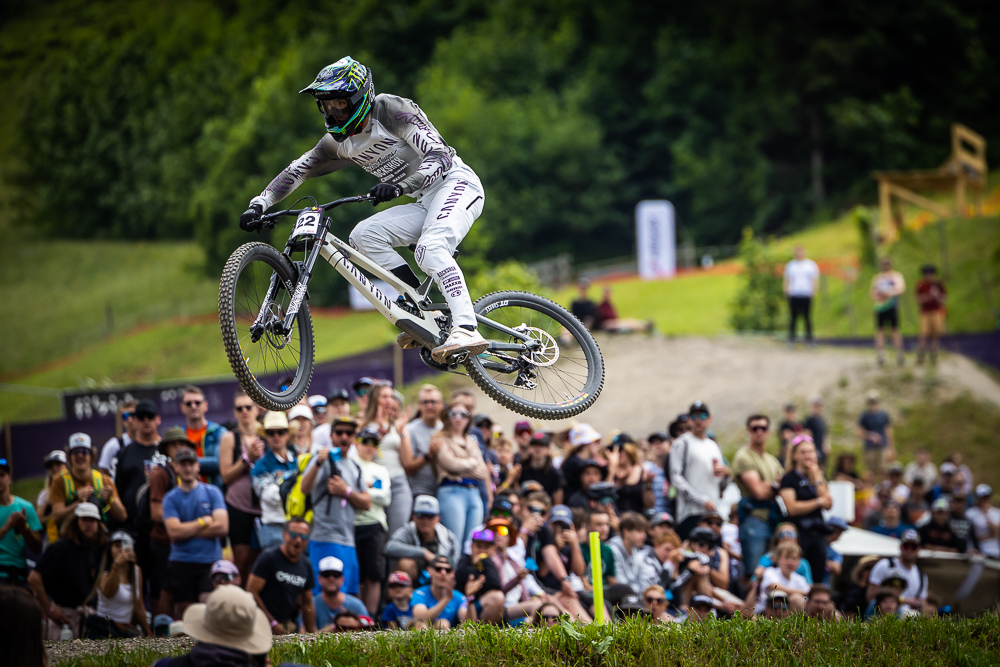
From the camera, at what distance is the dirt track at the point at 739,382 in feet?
78.8

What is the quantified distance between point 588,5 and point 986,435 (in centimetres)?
4167

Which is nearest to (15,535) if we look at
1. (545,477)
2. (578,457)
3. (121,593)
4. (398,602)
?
(121,593)

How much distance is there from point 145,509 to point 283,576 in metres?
1.63

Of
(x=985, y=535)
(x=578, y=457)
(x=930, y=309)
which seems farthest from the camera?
(x=930, y=309)

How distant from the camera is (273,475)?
32.6ft

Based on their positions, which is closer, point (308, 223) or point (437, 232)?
point (308, 223)

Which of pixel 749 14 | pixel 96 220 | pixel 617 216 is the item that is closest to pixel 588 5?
pixel 749 14

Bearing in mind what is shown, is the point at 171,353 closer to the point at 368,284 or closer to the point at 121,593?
the point at 121,593

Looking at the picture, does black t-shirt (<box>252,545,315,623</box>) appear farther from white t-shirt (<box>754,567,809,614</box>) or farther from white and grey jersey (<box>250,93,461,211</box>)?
white t-shirt (<box>754,567,809,614</box>)

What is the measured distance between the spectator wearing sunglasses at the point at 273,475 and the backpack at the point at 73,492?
1.34 m

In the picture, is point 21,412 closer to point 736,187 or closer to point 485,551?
point 485,551

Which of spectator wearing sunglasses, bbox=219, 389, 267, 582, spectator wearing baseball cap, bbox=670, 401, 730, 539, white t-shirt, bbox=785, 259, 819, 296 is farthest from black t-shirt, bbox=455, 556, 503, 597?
white t-shirt, bbox=785, 259, 819, 296

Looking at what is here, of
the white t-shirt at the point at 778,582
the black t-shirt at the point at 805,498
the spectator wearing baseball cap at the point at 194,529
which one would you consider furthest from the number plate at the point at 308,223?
the black t-shirt at the point at 805,498

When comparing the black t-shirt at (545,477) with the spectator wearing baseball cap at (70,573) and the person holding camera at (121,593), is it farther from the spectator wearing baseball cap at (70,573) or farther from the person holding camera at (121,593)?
the spectator wearing baseball cap at (70,573)
